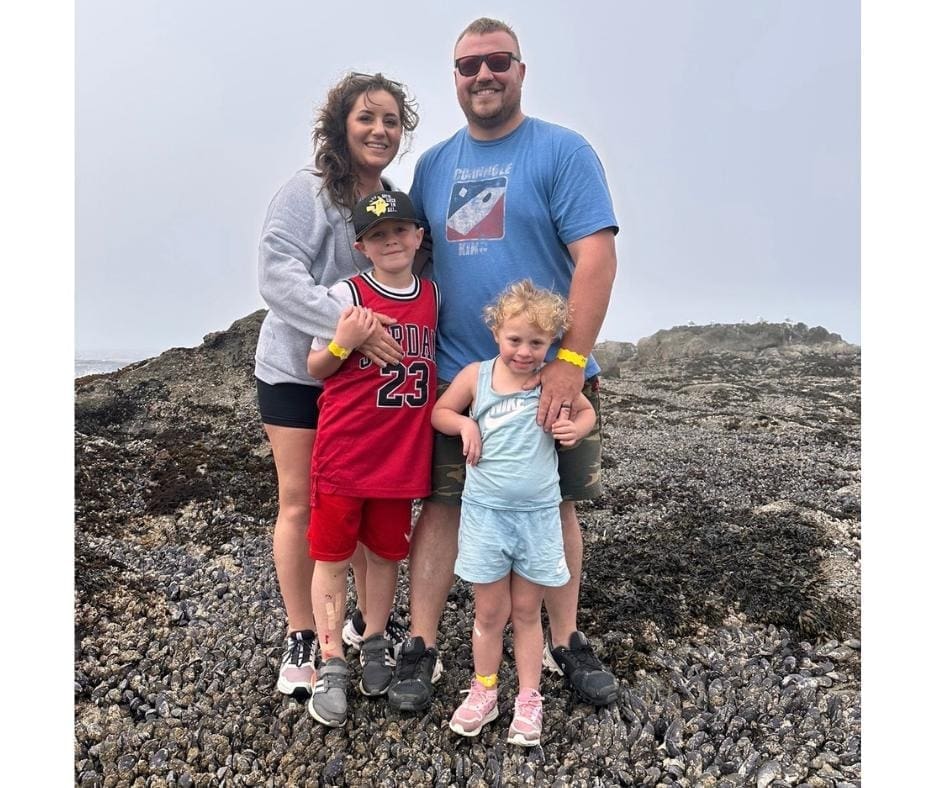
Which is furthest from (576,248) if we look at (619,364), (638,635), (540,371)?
(619,364)

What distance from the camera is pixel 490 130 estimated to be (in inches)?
155

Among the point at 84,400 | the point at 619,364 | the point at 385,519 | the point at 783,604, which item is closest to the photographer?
the point at 385,519

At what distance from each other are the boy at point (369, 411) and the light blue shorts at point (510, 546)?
0.47 m

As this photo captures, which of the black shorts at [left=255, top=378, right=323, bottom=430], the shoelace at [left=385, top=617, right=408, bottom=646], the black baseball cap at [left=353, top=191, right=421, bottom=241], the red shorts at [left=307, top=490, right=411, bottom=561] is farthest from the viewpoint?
the shoelace at [left=385, top=617, right=408, bottom=646]

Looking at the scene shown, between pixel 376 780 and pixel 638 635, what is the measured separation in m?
2.37

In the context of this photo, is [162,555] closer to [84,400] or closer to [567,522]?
[567,522]

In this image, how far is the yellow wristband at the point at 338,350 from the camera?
372cm

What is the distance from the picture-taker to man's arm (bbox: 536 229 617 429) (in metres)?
3.71

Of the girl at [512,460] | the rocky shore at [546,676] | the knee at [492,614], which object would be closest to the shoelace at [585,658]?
the rocky shore at [546,676]

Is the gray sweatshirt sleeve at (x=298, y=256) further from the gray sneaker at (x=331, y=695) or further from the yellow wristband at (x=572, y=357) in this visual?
the gray sneaker at (x=331, y=695)

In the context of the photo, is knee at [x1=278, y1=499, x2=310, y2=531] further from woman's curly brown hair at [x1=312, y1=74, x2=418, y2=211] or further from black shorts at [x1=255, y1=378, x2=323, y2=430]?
woman's curly brown hair at [x1=312, y1=74, x2=418, y2=211]

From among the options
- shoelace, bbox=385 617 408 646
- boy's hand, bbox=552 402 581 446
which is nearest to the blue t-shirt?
boy's hand, bbox=552 402 581 446

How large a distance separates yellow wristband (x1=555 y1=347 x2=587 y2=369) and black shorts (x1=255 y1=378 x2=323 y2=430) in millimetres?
1468

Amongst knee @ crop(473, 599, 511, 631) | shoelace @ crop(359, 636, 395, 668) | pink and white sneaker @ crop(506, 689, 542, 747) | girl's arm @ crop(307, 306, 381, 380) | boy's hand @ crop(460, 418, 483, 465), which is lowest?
pink and white sneaker @ crop(506, 689, 542, 747)
